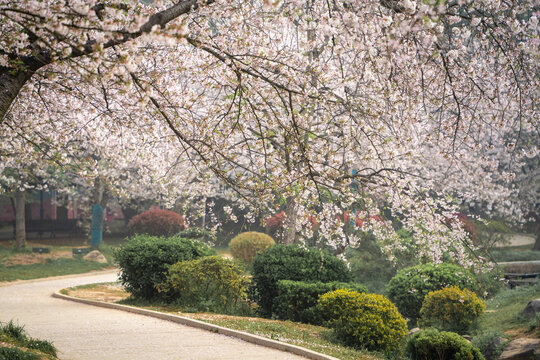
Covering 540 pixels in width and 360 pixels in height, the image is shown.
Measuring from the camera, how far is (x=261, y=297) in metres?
10.7

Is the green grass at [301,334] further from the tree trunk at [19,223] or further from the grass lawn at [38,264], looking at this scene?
the tree trunk at [19,223]

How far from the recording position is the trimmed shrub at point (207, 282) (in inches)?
406

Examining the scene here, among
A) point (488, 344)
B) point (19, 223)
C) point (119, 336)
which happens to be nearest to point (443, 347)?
point (488, 344)

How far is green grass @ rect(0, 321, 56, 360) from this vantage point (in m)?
5.30

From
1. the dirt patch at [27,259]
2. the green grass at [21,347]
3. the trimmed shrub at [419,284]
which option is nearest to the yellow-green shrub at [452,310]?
the trimmed shrub at [419,284]

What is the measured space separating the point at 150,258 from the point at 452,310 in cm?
627

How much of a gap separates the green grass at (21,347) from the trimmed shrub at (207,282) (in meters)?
4.05

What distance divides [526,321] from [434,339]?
3791 mm

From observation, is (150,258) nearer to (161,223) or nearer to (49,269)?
(49,269)

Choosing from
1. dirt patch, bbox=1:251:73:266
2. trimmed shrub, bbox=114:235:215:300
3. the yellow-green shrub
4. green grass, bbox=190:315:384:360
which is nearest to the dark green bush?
green grass, bbox=190:315:384:360

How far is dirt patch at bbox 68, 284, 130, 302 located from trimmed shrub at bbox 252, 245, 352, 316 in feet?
11.1

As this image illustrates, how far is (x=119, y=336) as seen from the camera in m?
7.41

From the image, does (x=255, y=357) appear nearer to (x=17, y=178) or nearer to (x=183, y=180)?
(x=183, y=180)

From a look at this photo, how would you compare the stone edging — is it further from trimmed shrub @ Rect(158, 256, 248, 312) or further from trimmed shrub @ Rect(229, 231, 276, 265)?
trimmed shrub @ Rect(229, 231, 276, 265)
